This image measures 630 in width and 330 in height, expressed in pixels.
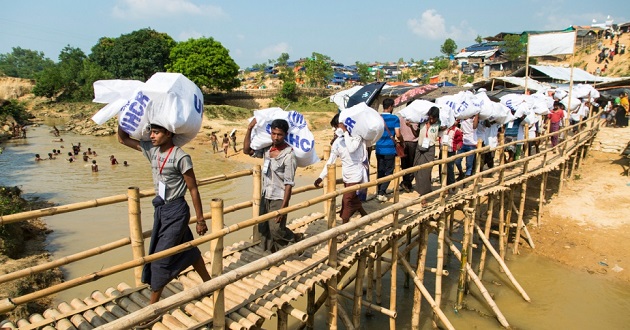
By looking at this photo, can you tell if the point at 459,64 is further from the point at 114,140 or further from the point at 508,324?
the point at 508,324

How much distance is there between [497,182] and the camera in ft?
26.3

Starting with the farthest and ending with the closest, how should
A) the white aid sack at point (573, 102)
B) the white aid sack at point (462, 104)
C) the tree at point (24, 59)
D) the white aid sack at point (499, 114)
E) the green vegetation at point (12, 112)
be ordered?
the tree at point (24, 59) < the green vegetation at point (12, 112) < the white aid sack at point (573, 102) < the white aid sack at point (499, 114) < the white aid sack at point (462, 104)

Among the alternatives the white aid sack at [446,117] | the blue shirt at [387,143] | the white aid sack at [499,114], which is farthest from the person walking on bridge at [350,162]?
the white aid sack at [499,114]

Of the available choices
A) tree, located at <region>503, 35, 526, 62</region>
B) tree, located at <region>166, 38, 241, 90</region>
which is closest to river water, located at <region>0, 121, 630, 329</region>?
tree, located at <region>166, 38, 241, 90</region>

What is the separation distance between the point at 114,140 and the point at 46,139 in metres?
4.32

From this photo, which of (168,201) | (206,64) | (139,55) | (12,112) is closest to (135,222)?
(168,201)

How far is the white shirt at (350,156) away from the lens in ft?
17.1

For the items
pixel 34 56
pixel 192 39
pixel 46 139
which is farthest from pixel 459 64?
pixel 34 56

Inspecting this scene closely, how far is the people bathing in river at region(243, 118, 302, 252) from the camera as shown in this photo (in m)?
4.09

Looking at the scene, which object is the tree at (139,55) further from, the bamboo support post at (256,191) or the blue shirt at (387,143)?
the bamboo support post at (256,191)

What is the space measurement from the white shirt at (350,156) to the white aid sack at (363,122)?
0.33 feet

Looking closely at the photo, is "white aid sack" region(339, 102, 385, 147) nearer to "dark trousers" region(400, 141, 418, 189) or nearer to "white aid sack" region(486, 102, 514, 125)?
"dark trousers" region(400, 141, 418, 189)

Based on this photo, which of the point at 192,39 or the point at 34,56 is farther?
the point at 34,56

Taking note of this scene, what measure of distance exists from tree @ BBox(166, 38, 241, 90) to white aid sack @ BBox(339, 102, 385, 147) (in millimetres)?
33792
